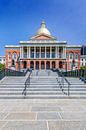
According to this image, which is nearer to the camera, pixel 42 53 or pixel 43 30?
pixel 42 53

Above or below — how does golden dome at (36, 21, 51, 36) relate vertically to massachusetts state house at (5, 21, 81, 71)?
above

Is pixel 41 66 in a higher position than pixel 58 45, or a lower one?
lower

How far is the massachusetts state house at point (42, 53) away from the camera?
9362 centimetres

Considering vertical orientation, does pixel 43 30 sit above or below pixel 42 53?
above

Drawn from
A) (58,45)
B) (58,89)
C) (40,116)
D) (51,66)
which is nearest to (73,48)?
(58,45)

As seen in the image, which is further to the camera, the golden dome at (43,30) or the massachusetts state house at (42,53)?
the golden dome at (43,30)

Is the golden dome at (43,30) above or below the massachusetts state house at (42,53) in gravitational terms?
above

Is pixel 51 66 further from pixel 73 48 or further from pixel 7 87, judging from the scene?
pixel 7 87

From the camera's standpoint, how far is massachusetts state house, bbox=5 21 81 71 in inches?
3686

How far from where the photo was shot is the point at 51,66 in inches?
3639

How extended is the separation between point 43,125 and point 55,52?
89520 millimetres

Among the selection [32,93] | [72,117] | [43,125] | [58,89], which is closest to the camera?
[43,125]

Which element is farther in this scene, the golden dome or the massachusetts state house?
the golden dome

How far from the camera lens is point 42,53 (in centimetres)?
9656
